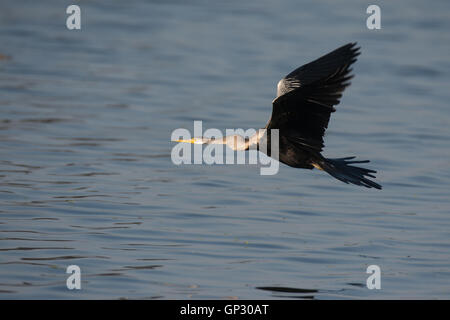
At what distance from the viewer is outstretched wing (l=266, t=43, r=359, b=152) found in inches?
271

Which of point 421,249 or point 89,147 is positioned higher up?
point 89,147

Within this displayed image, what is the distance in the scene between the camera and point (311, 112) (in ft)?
23.8

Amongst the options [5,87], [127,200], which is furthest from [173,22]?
[127,200]

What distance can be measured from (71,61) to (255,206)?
7.45m

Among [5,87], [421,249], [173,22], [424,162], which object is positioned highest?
[173,22]

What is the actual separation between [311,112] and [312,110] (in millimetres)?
22

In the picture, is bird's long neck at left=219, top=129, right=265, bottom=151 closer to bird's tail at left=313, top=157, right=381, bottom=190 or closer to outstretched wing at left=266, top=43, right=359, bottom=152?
outstretched wing at left=266, top=43, right=359, bottom=152

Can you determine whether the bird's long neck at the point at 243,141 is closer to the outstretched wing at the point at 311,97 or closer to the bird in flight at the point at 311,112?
the bird in flight at the point at 311,112

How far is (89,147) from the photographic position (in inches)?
418

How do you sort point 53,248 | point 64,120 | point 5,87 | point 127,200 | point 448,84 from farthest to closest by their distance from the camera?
point 448,84 < point 5,87 < point 64,120 < point 127,200 < point 53,248

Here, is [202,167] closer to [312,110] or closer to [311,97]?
[312,110]

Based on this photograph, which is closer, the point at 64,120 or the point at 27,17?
the point at 64,120

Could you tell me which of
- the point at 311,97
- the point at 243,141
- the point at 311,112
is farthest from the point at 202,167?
the point at 311,97

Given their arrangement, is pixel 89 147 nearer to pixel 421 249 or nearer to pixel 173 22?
pixel 421 249
